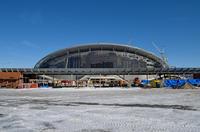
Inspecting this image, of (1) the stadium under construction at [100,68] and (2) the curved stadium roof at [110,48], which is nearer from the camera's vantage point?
(1) the stadium under construction at [100,68]

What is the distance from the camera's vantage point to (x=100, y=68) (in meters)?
69.6

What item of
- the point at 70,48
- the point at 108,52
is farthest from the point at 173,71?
the point at 70,48

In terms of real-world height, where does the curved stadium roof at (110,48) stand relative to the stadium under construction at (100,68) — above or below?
A: above

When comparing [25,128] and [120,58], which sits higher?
[120,58]

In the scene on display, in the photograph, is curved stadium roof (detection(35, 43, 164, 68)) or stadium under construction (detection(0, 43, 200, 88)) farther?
curved stadium roof (detection(35, 43, 164, 68))

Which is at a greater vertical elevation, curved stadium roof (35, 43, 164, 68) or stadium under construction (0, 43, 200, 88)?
curved stadium roof (35, 43, 164, 68)

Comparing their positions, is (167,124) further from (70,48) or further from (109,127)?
(70,48)

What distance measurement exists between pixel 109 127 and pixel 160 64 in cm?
8141

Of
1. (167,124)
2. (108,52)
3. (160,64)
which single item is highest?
(108,52)

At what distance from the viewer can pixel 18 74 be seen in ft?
192

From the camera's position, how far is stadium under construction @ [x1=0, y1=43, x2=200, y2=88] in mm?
66375

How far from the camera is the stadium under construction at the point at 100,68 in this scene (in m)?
66.4

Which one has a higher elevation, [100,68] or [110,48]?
[110,48]

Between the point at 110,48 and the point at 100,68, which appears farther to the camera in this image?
the point at 110,48
